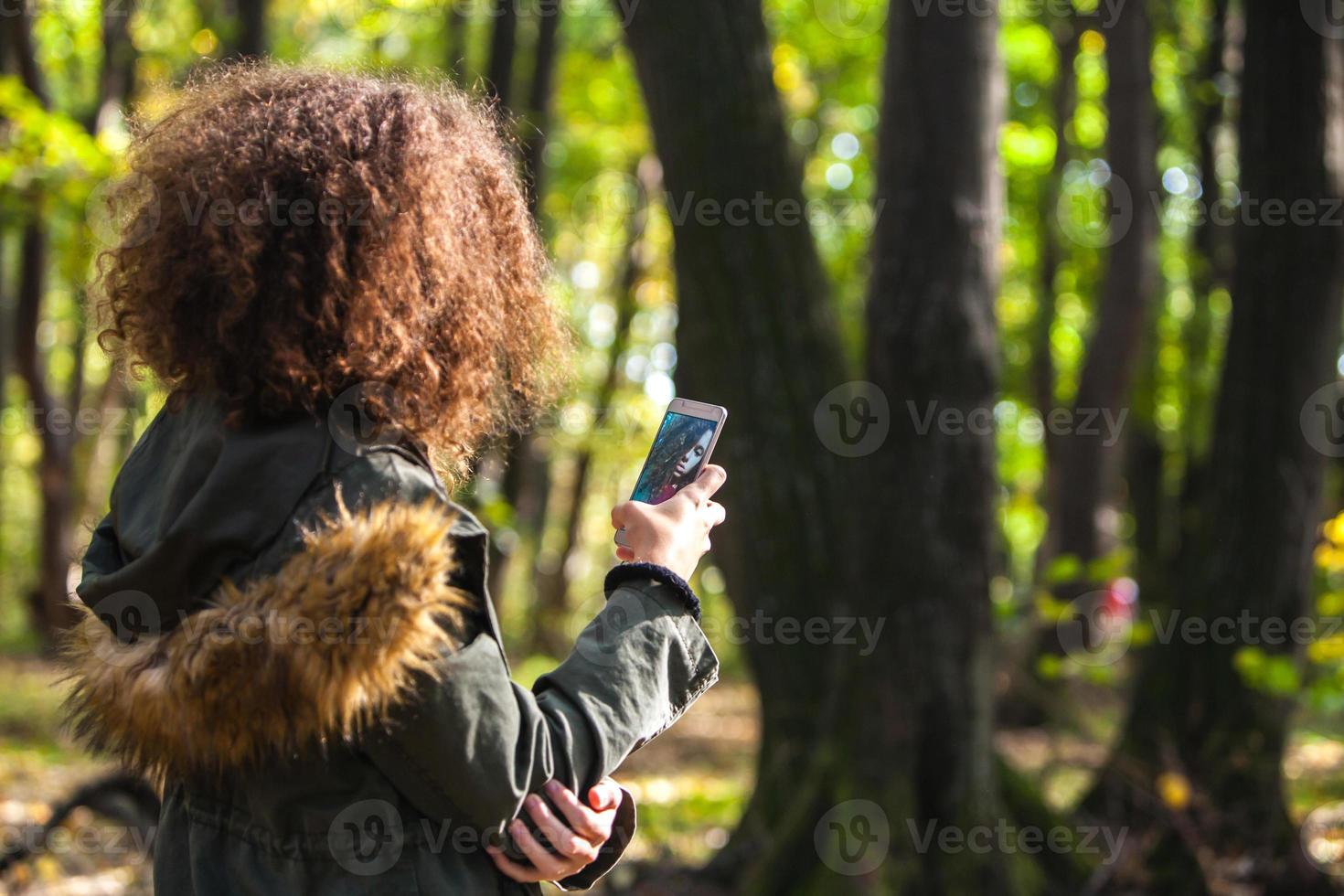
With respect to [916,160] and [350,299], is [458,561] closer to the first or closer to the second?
[350,299]

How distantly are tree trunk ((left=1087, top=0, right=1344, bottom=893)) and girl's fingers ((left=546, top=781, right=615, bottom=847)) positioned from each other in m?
4.30

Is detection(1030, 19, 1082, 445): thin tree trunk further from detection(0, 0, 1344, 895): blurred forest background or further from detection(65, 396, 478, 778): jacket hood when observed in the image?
detection(65, 396, 478, 778): jacket hood

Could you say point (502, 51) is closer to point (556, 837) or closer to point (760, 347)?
point (760, 347)

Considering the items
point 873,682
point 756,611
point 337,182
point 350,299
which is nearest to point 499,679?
point 350,299

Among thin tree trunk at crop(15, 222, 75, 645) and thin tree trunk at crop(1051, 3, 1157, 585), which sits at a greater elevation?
thin tree trunk at crop(1051, 3, 1157, 585)

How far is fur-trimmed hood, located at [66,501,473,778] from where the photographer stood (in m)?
1.42

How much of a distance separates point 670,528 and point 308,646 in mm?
527

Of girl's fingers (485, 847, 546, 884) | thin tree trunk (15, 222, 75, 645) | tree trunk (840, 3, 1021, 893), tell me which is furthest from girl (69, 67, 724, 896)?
thin tree trunk (15, 222, 75, 645)

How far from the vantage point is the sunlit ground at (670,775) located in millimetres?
5629

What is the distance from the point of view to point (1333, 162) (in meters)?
5.13

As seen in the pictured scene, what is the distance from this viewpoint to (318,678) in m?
1.42

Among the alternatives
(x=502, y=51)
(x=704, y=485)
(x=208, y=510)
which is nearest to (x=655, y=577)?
(x=704, y=485)

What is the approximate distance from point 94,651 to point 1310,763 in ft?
36.9

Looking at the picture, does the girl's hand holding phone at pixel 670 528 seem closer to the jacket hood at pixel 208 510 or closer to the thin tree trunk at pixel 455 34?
the jacket hood at pixel 208 510
